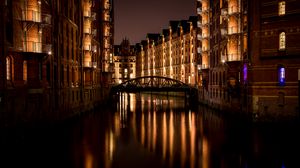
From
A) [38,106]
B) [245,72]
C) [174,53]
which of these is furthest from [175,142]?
[174,53]

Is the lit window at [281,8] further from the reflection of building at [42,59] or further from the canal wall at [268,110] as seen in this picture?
the reflection of building at [42,59]

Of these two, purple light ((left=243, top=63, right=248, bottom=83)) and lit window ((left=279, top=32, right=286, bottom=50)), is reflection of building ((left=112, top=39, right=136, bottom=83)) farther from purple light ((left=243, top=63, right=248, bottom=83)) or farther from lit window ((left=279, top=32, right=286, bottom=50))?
lit window ((left=279, top=32, right=286, bottom=50))

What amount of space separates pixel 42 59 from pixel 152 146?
10.6 m

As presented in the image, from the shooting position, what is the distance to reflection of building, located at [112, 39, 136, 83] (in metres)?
134

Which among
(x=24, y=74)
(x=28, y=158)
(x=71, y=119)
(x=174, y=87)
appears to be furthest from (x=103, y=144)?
(x=174, y=87)

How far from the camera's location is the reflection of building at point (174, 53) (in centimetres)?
7375

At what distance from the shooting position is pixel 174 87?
197ft

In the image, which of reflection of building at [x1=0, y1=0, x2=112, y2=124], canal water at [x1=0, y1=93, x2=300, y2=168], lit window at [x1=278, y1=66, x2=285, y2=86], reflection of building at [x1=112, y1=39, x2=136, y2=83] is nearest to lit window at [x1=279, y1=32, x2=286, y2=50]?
lit window at [x1=278, y1=66, x2=285, y2=86]

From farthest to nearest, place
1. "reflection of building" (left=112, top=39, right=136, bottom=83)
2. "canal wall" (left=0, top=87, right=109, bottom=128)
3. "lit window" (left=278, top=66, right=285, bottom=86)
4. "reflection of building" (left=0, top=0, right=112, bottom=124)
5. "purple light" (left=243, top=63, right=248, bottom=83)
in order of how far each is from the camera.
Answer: "reflection of building" (left=112, top=39, right=136, bottom=83) → "purple light" (left=243, top=63, right=248, bottom=83) → "lit window" (left=278, top=66, right=285, bottom=86) → "reflection of building" (left=0, top=0, right=112, bottom=124) → "canal wall" (left=0, top=87, right=109, bottom=128)

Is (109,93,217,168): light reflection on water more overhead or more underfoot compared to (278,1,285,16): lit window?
more underfoot

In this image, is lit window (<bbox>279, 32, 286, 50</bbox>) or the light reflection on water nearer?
the light reflection on water

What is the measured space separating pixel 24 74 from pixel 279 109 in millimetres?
21112

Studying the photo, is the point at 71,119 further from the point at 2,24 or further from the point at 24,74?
the point at 2,24

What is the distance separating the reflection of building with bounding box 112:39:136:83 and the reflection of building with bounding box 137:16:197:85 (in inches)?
496
